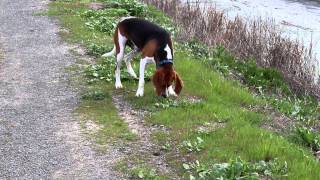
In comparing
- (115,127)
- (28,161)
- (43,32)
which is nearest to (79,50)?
(43,32)

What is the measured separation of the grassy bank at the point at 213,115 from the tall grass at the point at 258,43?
38 cm

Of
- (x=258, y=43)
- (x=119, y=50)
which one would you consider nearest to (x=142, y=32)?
(x=119, y=50)

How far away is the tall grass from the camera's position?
36.8ft

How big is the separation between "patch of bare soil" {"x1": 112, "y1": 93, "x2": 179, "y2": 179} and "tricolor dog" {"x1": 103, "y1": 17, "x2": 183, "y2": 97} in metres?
0.40

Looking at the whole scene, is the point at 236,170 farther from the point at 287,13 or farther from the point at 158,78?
the point at 287,13

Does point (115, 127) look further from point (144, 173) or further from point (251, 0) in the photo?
point (251, 0)

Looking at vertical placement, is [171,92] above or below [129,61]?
below

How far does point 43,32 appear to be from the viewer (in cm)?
1332

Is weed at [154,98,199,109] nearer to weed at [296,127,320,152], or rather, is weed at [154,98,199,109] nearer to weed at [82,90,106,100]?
weed at [82,90,106,100]

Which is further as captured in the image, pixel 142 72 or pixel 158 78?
pixel 142 72

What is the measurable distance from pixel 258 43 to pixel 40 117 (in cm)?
628

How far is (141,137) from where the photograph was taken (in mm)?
6836

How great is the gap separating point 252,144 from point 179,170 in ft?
3.34

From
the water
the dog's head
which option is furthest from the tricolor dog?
the water
